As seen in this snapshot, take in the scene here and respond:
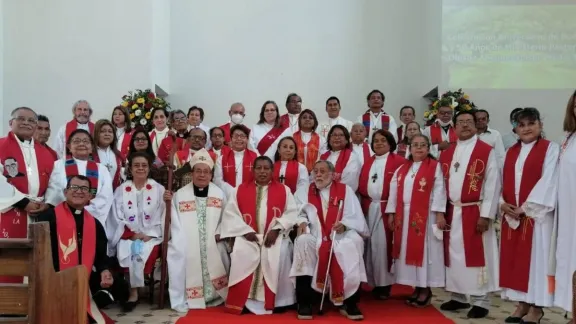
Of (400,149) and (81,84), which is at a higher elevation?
(81,84)

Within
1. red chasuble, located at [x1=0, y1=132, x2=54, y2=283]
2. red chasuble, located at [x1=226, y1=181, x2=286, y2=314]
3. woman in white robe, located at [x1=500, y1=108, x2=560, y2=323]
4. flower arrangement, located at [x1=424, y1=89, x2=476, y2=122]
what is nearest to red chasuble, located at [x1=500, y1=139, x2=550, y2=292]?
woman in white robe, located at [x1=500, y1=108, x2=560, y2=323]

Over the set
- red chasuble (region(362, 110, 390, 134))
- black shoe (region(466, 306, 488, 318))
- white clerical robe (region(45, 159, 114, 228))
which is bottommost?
black shoe (region(466, 306, 488, 318))

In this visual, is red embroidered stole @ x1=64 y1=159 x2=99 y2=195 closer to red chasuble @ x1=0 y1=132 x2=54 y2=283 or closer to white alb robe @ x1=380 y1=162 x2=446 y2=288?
red chasuble @ x1=0 y1=132 x2=54 y2=283

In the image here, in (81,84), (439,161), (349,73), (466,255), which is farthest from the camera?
(349,73)

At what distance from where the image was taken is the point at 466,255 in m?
5.13

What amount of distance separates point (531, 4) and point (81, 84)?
808 centimetres

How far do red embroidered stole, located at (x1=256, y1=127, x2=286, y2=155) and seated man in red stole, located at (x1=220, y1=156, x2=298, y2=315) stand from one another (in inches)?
72.4

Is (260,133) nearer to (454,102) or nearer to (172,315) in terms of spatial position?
(172,315)

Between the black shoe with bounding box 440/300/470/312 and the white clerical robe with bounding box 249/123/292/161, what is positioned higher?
the white clerical robe with bounding box 249/123/292/161

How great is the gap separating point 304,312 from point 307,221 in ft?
2.88

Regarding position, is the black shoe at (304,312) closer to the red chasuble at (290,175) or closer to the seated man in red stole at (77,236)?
the red chasuble at (290,175)

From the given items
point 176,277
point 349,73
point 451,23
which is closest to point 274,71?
point 349,73

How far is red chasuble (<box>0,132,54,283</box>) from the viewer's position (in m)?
4.93

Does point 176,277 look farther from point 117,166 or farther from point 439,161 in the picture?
point 439,161
